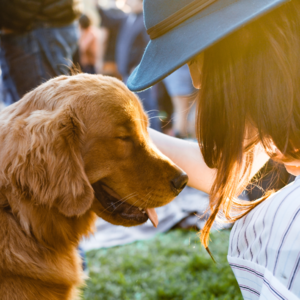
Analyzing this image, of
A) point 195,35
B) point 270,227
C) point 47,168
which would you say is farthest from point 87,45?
point 270,227

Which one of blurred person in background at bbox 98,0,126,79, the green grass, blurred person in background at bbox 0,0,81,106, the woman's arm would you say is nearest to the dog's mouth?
the woman's arm

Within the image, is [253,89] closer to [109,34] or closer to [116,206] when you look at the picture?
[116,206]

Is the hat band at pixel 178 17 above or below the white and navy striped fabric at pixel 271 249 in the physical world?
above

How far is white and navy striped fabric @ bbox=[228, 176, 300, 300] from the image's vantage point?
3.54 feet

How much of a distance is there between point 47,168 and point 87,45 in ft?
16.0

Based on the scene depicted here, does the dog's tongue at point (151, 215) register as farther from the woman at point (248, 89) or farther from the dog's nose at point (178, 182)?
the woman at point (248, 89)

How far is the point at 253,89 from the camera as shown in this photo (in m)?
1.28

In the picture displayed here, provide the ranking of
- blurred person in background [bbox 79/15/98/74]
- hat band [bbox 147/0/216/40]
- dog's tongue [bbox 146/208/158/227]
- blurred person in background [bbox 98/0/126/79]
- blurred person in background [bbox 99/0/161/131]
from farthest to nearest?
blurred person in background [bbox 98/0/126/79] < blurred person in background [bbox 99/0/161/131] < blurred person in background [bbox 79/15/98/74] < dog's tongue [bbox 146/208/158/227] < hat band [bbox 147/0/216/40]

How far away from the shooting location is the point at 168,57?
1.22 m

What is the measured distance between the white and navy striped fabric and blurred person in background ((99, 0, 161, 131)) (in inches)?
188

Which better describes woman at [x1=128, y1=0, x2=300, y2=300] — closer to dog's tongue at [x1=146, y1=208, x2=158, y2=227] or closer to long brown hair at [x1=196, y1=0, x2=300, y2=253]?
long brown hair at [x1=196, y1=0, x2=300, y2=253]

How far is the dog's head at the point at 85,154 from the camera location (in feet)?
5.70

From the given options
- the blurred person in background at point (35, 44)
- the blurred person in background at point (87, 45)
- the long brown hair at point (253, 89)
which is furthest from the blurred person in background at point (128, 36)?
the long brown hair at point (253, 89)

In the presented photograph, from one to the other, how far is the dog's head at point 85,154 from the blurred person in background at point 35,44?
109cm
